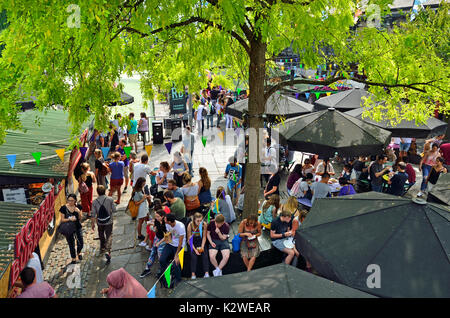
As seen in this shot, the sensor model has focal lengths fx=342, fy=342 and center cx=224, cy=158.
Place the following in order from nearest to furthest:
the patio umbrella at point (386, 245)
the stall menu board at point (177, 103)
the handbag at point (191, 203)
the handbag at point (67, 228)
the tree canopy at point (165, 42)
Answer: the patio umbrella at point (386, 245), the tree canopy at point (165, 42), the handbag at point (67, 228), the handbag at point (191, 203), the stall menu board at point (177, 103)

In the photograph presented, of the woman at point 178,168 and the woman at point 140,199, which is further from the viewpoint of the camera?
the woman at point 178,168

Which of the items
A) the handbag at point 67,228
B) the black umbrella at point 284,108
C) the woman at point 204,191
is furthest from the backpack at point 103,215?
the black umbrella at point 284,108

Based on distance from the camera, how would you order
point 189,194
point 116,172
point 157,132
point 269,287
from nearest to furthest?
point 269,287
point 189,194
point 116,172
point 157,132

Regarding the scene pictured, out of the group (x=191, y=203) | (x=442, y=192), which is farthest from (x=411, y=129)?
(x=191, y=203)

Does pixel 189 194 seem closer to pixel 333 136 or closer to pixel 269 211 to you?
pixel 269 211

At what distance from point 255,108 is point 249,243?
2.74m

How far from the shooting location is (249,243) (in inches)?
264

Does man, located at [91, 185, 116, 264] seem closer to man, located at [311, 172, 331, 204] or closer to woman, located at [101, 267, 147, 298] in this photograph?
woman, located at [101, 267, 147, 298]

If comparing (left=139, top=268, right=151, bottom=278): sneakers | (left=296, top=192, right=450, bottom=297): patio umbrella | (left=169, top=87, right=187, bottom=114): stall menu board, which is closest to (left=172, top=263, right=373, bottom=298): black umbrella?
(left=296, top=192, right=450, bottom=297): patio umbrella

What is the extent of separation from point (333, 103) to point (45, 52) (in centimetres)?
1131

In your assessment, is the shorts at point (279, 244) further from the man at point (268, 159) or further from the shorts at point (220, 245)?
the man at point (268, 159)

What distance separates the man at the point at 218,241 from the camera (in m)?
6.77

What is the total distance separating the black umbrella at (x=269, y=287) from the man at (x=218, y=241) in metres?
2.74
